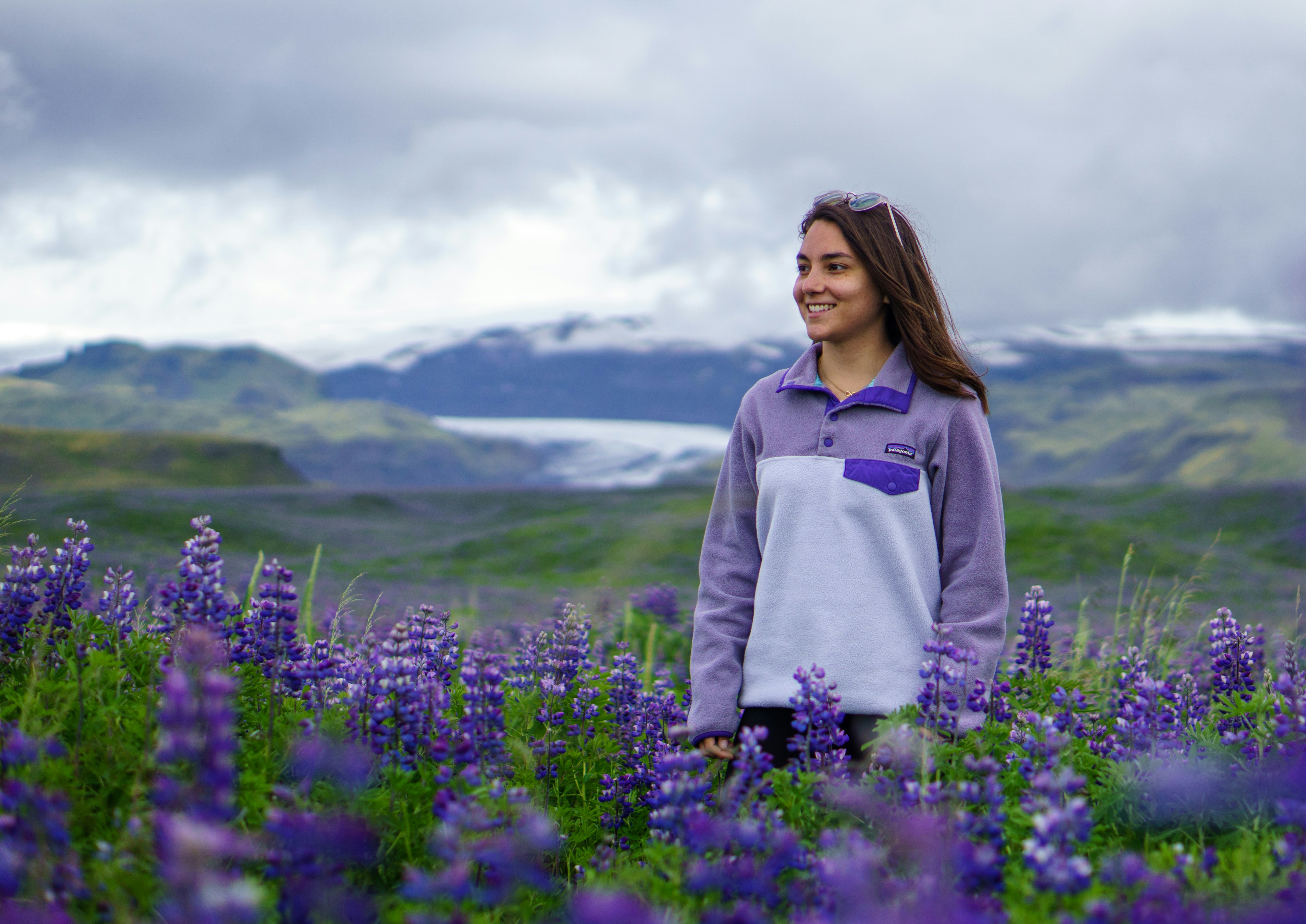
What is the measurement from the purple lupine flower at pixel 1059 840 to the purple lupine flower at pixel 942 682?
640 millimetres

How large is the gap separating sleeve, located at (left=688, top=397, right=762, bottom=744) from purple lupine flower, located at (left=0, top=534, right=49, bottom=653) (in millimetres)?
3382

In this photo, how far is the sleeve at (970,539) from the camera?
4.01m

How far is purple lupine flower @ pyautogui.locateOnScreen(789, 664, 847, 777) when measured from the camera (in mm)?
3588

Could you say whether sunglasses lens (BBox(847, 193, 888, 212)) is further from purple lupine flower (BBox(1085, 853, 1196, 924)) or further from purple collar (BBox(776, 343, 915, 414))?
purple lupine flower (BBox(1085, 853, 1196, 924))

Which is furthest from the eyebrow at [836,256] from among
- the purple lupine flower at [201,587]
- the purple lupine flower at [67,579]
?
the purple lupine flower at [67,579]

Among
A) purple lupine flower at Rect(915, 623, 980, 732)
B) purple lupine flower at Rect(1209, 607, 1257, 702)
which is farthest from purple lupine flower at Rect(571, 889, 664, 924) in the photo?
purple lupine flower at Rect(1209, 607, 1257, 702)

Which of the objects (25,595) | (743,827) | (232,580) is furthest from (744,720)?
(232,580)

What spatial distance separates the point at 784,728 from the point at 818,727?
573mm

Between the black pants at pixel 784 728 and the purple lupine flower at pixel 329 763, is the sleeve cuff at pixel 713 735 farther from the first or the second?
the purple lupine flower at pixel 329 763

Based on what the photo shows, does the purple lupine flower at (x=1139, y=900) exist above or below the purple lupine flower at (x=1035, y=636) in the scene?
below

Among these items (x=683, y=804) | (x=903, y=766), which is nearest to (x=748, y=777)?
(x=683, y=804)

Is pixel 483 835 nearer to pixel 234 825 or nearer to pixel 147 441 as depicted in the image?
pixel 234 825

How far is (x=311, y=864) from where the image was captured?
8.98ft

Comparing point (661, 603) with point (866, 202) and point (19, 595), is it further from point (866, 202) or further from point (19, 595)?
point (866, 202)
